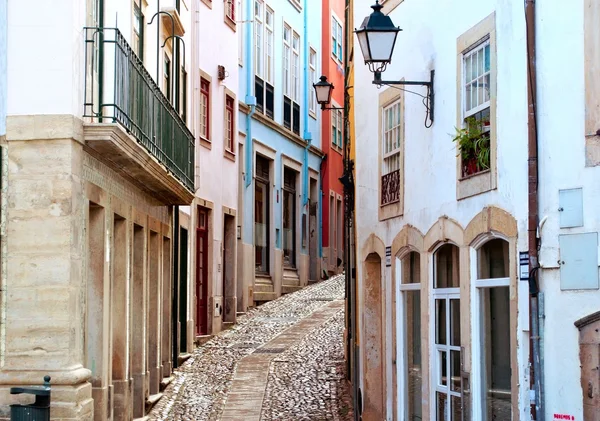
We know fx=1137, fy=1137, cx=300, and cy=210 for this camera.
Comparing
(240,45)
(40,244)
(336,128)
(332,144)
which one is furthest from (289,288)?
(40,244)

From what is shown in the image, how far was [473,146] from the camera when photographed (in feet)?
39.3

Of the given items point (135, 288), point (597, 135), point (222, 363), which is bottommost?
point (222, 363)

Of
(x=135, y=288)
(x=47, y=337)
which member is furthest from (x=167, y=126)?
(x=47, y=337)

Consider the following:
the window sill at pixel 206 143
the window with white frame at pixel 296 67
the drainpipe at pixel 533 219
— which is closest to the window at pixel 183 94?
the window sill at pixel 206 143

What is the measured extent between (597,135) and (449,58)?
3929 millimetres

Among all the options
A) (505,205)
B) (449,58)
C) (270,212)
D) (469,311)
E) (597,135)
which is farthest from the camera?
(270,212)

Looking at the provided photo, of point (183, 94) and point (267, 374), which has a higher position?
point (183, 94)

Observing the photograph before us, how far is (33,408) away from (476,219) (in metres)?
4.80

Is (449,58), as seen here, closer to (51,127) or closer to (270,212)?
(51,127)

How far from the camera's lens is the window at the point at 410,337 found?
1440cm

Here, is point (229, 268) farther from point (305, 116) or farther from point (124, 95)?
point (124, 95)

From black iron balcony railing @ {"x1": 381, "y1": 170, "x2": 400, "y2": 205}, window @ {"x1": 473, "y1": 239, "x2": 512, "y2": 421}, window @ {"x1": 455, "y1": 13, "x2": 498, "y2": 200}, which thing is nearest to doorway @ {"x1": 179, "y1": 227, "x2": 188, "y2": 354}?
black iron balcony railing @ {"x1": 381, "y1": 170, "x2": 400, "y2": 205}

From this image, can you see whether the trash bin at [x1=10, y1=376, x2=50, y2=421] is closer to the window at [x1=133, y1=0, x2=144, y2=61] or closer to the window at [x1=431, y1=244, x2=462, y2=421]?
the window at [x1=431, y1=244, x2=462, y2=421]

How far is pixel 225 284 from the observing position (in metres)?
26.0
